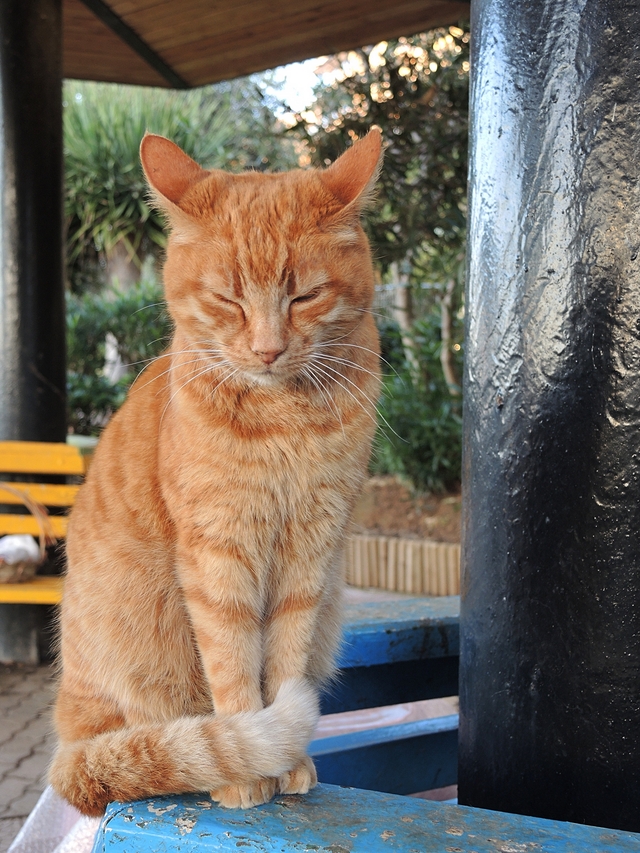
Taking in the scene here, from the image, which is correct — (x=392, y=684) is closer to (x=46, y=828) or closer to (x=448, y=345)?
(x=46, y=828)

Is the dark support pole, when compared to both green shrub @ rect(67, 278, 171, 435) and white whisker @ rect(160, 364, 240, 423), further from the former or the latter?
green shrub @ rect(67, 278, 171, 435)

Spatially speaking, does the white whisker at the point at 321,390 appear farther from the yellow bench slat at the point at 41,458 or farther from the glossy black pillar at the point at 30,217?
the glossy black pillar at the point at 30,217

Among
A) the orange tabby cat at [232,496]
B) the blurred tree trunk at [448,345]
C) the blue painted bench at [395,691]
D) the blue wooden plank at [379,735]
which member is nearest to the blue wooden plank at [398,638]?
the blue painted bench at [395,691]

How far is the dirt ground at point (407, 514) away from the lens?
6.30 meters

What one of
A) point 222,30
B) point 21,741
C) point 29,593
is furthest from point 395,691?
point 222,30

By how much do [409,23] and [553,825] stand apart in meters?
4.46

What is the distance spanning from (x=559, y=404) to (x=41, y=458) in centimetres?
328

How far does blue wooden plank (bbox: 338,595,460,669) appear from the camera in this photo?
6.71 ft

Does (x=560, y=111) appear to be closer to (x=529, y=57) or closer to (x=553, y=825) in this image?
(x=529, y=57)

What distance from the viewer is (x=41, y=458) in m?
3.93

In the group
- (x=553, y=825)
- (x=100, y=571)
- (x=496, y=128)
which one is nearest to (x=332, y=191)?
(x=496, y=128)

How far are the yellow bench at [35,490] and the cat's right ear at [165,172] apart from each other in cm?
256

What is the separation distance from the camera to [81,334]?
28.2 ft

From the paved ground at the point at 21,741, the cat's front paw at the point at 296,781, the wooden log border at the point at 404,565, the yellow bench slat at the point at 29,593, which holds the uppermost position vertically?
the cat's front paw at the point at 296,781
